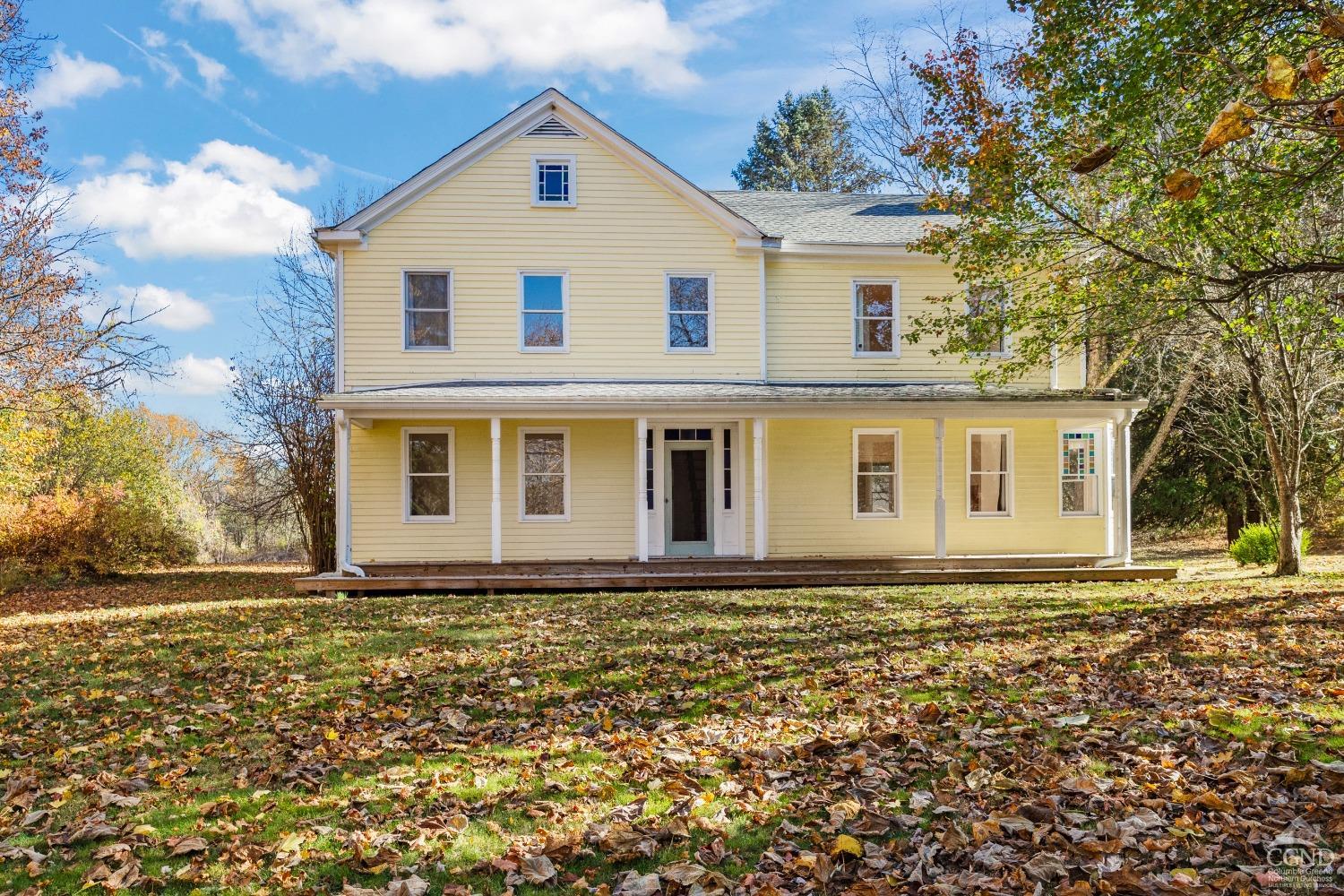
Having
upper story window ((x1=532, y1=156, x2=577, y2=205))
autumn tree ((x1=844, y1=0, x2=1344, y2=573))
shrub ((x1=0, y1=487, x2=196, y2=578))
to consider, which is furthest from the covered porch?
shrub ((x1=0, y1=487, x2=196, y2=578))

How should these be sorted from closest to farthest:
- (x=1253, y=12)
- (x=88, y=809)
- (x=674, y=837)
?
(x=674, y=837), (x=88, y=809), (x=1253, y=12)

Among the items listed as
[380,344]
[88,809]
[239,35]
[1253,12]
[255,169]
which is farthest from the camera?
[255,169]

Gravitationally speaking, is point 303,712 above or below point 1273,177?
below

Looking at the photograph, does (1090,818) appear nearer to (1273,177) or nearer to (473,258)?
(1273,177)

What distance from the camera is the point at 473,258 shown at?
50.5 ft

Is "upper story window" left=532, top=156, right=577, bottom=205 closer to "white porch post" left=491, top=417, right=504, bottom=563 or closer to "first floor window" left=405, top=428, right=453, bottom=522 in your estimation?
"white porch post" left=491, top=417, right=504, bottom=563

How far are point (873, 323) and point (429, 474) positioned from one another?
876 centimetres

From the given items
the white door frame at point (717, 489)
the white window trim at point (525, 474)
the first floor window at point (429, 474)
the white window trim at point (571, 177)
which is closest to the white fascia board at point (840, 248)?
the white door frame at point (717, 489)

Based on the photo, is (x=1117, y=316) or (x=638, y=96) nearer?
(x=1117, y=316)

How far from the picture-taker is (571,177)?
1560 cm

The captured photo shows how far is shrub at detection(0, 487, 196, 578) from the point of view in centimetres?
1781

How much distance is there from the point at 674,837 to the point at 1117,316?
1120cm

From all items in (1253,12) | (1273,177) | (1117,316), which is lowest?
(1117,316)

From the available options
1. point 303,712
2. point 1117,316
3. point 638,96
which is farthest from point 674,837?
point 638,96
